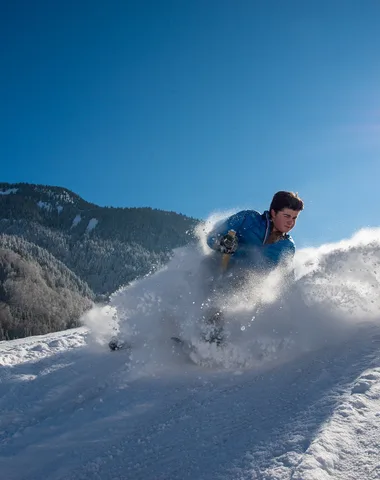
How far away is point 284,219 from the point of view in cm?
519

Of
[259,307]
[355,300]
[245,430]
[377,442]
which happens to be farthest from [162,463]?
[355,300]

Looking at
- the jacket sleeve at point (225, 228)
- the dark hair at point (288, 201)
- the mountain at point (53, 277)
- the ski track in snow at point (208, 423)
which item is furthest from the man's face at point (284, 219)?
the mountain at point (53, 277)

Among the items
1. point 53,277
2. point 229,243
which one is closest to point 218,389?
point 229,243

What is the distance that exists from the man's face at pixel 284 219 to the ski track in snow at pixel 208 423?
185 cm

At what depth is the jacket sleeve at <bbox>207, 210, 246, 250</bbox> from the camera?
525 centimetres

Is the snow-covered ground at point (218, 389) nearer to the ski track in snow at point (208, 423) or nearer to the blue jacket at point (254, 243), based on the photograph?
the ski track in snow at point (208, 423)

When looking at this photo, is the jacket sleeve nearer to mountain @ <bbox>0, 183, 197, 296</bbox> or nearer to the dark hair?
the dark hair

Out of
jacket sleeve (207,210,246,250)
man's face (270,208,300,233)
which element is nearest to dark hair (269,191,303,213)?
man's face (270,208,300,233)

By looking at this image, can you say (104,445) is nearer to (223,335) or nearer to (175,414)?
(175,414)

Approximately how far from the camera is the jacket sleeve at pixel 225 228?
5.25 metres

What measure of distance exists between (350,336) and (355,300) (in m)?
0.82

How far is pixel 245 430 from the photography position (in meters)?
2.45

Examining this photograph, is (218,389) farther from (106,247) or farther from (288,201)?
(106,247)

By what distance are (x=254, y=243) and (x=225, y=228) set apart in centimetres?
48
